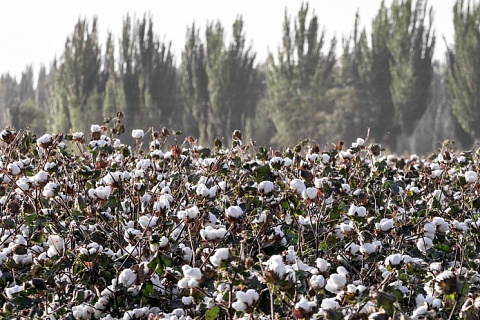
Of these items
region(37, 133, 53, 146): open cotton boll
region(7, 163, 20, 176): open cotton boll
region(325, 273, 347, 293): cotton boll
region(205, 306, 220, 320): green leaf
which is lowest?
region(205, 306, 220, 320): green leaf

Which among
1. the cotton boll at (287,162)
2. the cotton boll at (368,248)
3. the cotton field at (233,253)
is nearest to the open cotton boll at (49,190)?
the cotton field at (233,253)

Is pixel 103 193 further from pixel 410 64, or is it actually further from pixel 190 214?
pixel 410 64

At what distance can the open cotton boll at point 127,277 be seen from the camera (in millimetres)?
1933

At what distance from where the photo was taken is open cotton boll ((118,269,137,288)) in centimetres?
193

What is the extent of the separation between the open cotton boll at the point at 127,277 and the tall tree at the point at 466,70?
22.4 metres

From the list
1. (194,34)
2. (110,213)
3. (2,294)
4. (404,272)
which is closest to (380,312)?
(404,272)

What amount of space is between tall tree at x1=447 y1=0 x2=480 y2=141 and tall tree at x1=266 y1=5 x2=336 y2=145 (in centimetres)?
472

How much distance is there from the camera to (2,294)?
83.5 inches

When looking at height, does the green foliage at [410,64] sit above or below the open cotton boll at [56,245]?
above

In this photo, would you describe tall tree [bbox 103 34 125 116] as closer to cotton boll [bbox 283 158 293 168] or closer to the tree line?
the tree line

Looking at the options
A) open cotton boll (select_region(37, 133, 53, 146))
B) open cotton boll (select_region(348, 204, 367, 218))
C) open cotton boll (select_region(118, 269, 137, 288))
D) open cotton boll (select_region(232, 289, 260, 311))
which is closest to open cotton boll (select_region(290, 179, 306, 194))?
open cotton boll (select_region(348, 204, 367, 218))

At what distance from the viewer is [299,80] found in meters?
25.3

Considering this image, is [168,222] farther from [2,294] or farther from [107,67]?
[107,67]

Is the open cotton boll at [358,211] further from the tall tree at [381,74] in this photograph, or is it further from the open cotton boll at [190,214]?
the tall tree at [381,74]
